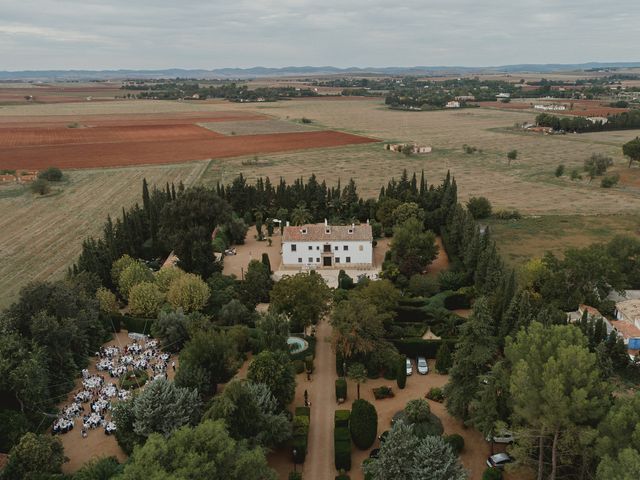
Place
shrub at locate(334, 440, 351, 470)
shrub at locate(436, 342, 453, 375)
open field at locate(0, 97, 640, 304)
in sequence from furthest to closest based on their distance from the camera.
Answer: open field at locate(0, 97, 640, 304)
shrub at locate(436, 342, 453, 375)
shrub at locate(334, 440, 351, 470)

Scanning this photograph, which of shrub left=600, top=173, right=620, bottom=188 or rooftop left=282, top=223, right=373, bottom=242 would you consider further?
shrub left=600, top=173, right=620, bottom=188

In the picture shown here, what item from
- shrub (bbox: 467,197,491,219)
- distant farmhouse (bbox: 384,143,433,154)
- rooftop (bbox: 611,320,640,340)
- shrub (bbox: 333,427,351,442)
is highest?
distant farmhouse (bbox: 384,143,433,154)

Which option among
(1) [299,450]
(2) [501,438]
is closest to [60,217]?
(1) [299,450]

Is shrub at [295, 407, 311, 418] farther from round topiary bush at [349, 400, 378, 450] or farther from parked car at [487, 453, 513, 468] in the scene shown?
parked car at [487, 453, 513, 468]

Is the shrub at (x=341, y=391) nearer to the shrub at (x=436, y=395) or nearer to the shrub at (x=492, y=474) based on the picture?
the shrub at (x=436, y=395)

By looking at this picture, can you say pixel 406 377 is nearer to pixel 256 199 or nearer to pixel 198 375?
pixel 198 375

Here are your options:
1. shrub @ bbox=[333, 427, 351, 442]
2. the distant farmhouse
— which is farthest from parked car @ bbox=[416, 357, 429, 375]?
the distant farmhouse

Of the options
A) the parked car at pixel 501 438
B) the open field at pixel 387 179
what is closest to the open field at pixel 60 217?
the open field at pixel 387 179
